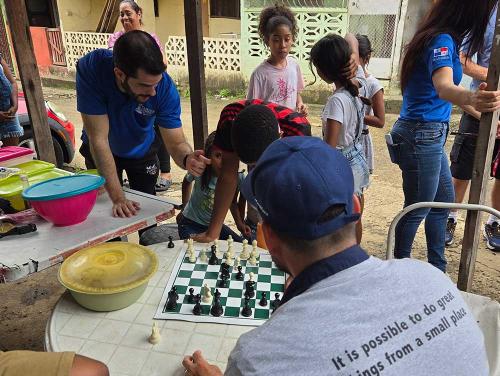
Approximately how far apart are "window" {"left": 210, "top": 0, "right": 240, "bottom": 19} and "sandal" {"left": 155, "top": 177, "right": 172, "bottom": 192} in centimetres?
864

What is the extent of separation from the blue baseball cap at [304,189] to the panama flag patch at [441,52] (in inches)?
70.2

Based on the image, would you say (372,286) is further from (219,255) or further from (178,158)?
(178,158)

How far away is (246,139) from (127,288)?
0.81 m

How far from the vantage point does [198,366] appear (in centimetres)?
136

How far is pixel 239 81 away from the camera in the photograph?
11.2 metres

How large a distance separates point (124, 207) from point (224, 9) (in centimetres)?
1186

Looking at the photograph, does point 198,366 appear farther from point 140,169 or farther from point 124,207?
point 140,169

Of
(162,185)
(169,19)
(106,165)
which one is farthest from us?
(169,19)

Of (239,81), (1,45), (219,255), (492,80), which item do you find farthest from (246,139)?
(1,45)

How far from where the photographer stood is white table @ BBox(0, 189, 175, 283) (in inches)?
71.4

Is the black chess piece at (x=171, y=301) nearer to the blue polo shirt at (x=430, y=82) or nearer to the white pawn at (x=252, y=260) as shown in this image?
the white pawn at (x=252, y=260)

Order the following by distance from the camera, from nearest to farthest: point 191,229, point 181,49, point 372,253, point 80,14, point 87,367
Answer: point 87,367 < point 191,229 < point 372,253 < point 181,49 < point 80,14

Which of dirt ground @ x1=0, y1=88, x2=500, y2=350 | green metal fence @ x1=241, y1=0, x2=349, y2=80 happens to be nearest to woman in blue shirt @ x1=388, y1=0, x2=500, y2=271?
dirt ground @ x1=0, y1=88, x2=500, y2=350

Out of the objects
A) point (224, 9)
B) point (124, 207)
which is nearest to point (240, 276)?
point (124, 207)
